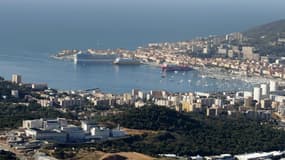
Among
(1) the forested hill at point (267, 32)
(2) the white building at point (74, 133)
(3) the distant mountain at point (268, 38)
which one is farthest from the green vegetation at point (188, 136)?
(1) the forested hill at point (267, 32)

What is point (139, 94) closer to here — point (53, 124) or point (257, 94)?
point (257, 94)

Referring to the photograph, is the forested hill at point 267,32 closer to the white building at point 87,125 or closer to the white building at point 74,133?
the white building at point 87,125

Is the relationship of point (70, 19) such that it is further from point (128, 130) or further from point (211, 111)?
point (128, 130)

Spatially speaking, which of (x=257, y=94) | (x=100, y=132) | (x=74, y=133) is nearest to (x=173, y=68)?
(x=257, y=94)

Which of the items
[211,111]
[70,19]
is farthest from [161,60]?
[70,19]

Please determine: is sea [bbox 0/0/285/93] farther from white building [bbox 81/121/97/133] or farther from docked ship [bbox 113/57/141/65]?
white building [bbox 81/121/97/133]

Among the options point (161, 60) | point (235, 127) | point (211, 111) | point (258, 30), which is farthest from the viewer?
point (258, 30)
